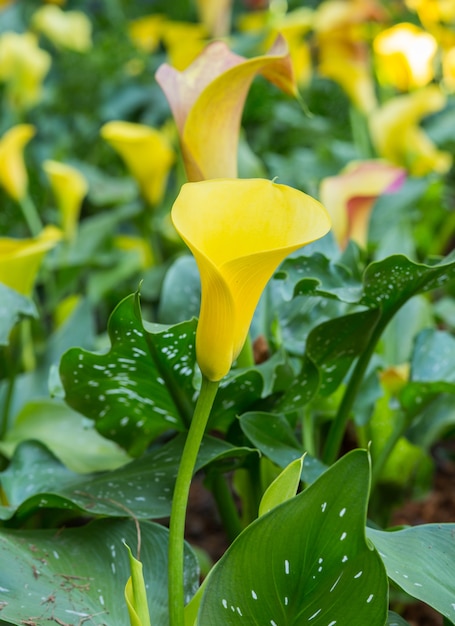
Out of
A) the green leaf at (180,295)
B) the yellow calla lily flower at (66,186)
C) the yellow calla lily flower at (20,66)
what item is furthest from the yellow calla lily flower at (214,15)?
the green leaf at (180,295)

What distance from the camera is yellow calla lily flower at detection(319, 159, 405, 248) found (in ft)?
2.72

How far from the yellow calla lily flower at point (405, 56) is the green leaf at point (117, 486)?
107 cm

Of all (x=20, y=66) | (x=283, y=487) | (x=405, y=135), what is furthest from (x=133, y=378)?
(x=20, y=66)

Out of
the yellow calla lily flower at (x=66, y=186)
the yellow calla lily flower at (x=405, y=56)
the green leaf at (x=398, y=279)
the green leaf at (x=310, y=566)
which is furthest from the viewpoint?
the yellow calla lily flower at (x=405, y=56)

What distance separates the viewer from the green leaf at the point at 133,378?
1.77 ft

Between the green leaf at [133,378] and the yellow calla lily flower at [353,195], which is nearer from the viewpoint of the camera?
the green leaf at [133,378]

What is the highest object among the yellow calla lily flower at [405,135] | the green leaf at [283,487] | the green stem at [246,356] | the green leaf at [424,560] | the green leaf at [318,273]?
the green leaf at [318,273]

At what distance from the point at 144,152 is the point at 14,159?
0.19 m

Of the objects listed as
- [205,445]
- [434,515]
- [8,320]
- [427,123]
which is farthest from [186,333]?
[427,123]

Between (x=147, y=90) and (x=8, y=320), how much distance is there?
1.44 meters

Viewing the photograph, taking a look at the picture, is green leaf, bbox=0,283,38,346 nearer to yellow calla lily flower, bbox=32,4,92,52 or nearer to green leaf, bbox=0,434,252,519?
green leaf, bbox=0,434,252,519

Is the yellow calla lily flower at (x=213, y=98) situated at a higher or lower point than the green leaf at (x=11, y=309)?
higher

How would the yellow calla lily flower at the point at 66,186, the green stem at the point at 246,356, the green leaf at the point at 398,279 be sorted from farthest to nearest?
the yellow calla lily flower at the point at 66,186 < the green stem at the point at 246,356 < the green leaf at the point at 398,279

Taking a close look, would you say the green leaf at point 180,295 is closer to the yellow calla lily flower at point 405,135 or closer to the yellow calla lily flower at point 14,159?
the yellow calla lily flower at point 14,159
